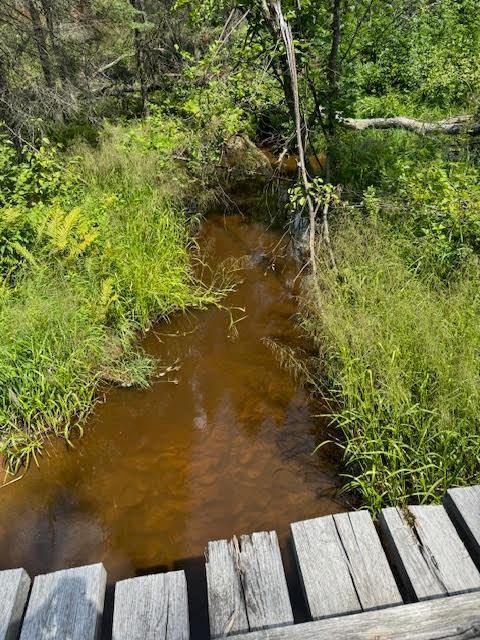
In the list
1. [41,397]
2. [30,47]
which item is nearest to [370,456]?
[41,397]

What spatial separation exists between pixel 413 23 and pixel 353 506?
10.6 metres

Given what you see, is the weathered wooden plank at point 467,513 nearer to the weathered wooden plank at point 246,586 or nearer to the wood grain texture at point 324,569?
the wood grain texture at point 324,569

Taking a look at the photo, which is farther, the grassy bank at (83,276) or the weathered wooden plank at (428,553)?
the grassy bank at (83,276)

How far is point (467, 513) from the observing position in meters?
2.05

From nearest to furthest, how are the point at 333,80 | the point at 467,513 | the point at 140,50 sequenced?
the point at 467,513 < the point at 333,80 < the point at 140,50

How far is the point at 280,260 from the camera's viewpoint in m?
6.19

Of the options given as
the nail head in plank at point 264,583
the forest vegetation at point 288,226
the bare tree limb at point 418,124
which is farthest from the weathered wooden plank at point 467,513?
the bare tree limb at point 418,124

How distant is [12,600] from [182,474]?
1854 mm

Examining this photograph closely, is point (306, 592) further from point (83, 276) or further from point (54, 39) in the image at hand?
point (54, 39)

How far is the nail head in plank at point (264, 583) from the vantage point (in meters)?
1.69

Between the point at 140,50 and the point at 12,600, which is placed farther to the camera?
the point at 140,50

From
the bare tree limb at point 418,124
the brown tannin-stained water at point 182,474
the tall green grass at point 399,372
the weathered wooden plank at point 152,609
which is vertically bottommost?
the brown tannin-stained water at point 182,474

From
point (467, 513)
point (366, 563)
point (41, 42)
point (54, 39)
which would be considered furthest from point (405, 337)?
point (54, 39)

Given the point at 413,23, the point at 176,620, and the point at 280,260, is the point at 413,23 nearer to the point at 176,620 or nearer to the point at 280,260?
the point at 280,260
